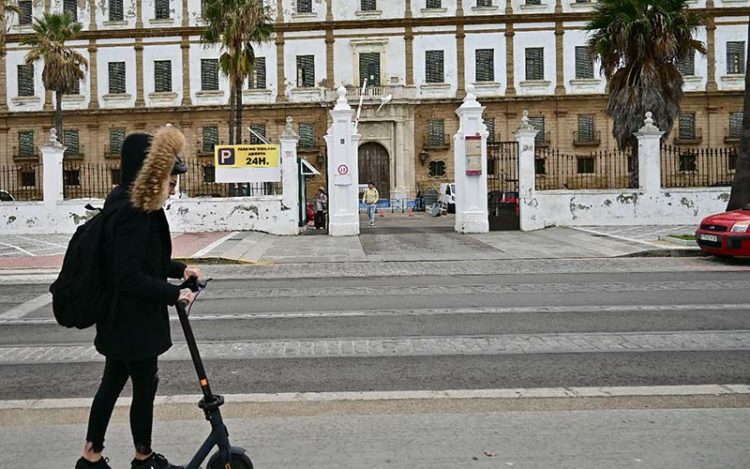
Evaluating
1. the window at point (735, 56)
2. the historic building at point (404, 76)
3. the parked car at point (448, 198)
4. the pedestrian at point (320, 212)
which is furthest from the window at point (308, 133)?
the window at point (735, 56)

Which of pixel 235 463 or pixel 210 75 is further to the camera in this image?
pixel 210 75

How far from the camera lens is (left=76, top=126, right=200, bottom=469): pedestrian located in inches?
143

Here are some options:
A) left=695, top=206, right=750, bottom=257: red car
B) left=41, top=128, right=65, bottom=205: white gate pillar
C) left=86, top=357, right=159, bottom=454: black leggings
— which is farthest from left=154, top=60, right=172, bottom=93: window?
left=86, top=357, right=159, bottom=454: black leggings

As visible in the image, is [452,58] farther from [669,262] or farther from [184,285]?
[184,285]

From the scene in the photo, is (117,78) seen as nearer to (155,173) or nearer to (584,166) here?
(584,166)

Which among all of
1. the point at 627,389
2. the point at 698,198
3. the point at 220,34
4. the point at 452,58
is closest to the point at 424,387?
the point at 627,389

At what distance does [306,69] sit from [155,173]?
43293 mm

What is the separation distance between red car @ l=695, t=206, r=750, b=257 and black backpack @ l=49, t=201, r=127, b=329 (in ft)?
46.1

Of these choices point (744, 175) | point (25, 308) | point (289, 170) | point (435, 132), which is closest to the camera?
point (25, 308)

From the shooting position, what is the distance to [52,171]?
2377 centimetres

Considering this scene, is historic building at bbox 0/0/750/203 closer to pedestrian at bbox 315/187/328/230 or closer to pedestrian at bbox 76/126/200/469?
pedestrian at bbox 315/187/328/230

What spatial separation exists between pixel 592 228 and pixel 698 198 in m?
3.66

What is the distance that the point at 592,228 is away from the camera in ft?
78.4

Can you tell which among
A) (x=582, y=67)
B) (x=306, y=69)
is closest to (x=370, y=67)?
(x=306, y=69)
